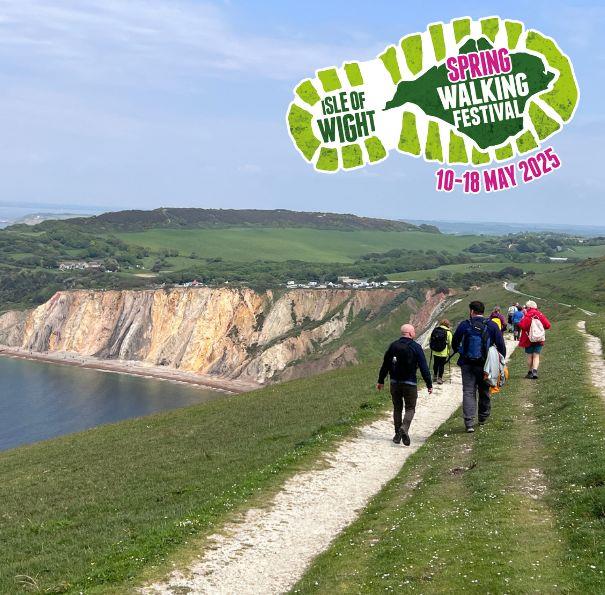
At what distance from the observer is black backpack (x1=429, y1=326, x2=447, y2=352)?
93.2ft

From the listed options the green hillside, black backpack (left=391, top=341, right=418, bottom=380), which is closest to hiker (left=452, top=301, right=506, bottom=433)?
black backpack (left=391, top=341, right=418, bottom=380)

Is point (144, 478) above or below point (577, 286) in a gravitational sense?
below

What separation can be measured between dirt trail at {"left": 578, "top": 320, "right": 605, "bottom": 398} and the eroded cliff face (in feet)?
A: 323

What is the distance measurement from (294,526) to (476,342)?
8.40 m

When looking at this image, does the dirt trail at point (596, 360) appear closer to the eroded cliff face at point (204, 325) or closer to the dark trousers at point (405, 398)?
the dark trousers at point (405, 398)

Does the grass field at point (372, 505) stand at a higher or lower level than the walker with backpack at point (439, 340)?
lower

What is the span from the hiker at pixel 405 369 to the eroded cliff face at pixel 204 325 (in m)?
116

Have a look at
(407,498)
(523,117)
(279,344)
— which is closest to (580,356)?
(523,117)

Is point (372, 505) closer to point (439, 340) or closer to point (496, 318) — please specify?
point (439, 340)

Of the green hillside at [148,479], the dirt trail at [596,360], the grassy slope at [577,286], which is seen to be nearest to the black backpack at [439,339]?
the green hillside at [148,479]

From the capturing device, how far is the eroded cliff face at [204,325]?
5551 inches

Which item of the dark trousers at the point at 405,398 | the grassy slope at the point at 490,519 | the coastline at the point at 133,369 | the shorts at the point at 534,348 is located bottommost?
the coastline at the point at 133,369

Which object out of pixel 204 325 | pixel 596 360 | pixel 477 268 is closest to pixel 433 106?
pixel 596 360

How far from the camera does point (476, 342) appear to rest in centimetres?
1923
